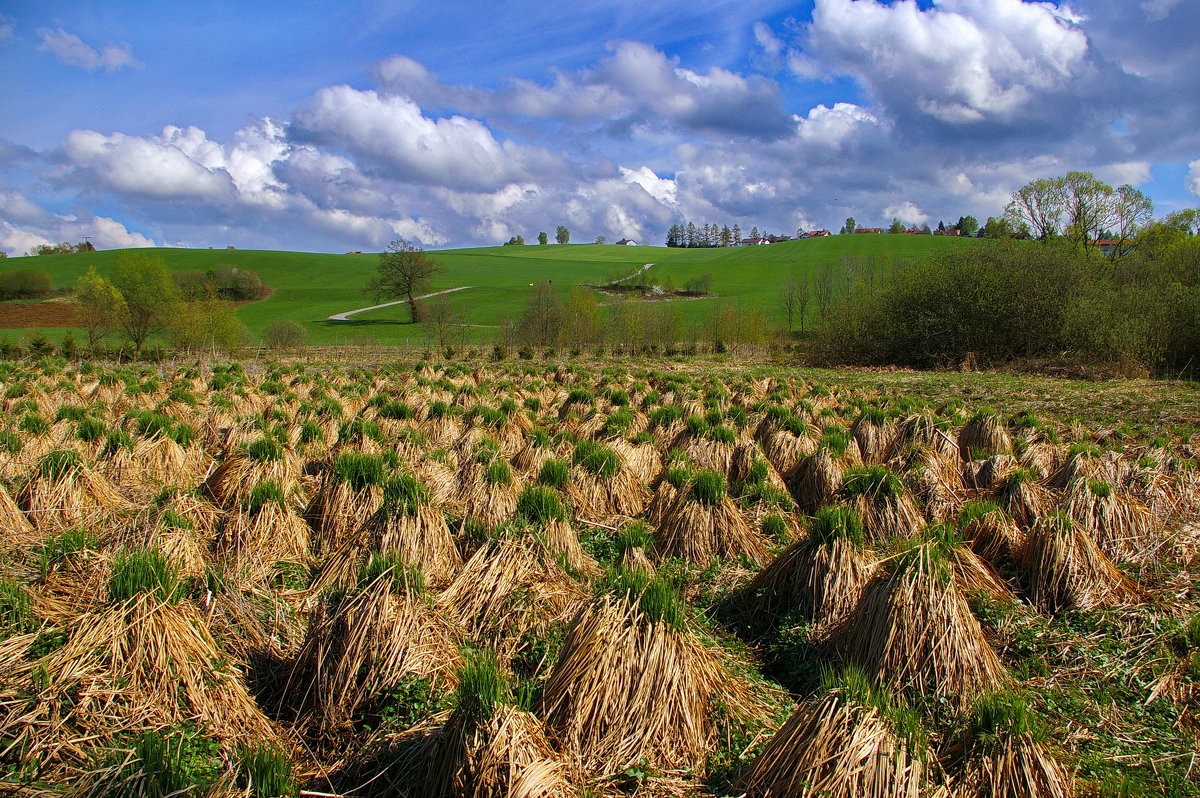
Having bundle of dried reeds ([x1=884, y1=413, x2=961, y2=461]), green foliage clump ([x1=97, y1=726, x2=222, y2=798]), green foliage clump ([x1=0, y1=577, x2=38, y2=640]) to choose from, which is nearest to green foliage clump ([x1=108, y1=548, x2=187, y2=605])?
green foliage clump ([x1=0, y1=577, x2=38, y2=640])

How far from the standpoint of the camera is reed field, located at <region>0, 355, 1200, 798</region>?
292 cm

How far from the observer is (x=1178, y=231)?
43281mm

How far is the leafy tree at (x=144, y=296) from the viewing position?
1698 inches

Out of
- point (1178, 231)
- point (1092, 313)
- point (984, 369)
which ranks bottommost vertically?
point (984, 369)

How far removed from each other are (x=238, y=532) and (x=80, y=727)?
8.27 ft

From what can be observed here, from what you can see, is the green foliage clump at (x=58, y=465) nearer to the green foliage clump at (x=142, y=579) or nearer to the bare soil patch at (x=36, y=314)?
the green foliage clump at (x=142, y=579)

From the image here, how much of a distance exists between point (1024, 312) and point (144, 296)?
177 feet

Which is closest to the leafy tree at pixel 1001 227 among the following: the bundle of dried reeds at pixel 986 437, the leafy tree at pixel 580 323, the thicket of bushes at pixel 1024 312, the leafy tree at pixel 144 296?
the thicket of bushes at pixel 1024 312

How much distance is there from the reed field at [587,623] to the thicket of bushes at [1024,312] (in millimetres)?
18634

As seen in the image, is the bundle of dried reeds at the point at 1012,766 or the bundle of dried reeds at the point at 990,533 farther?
the bundle of dried reeds at the point at 990,533

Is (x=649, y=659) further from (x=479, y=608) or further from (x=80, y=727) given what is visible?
(x=80, y=727)

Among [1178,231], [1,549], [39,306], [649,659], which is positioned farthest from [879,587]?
[39,306]

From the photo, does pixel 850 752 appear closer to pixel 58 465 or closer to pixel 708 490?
pixel 708 490

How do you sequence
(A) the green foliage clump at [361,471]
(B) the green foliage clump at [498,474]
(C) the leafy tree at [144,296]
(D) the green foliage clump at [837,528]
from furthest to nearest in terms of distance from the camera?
(C) the leafy tree at [144,296], (B) the green foliage clump at [498,474], (A) the green foliage clump at [361,471], (D) the green foliage clump at [837,528]
